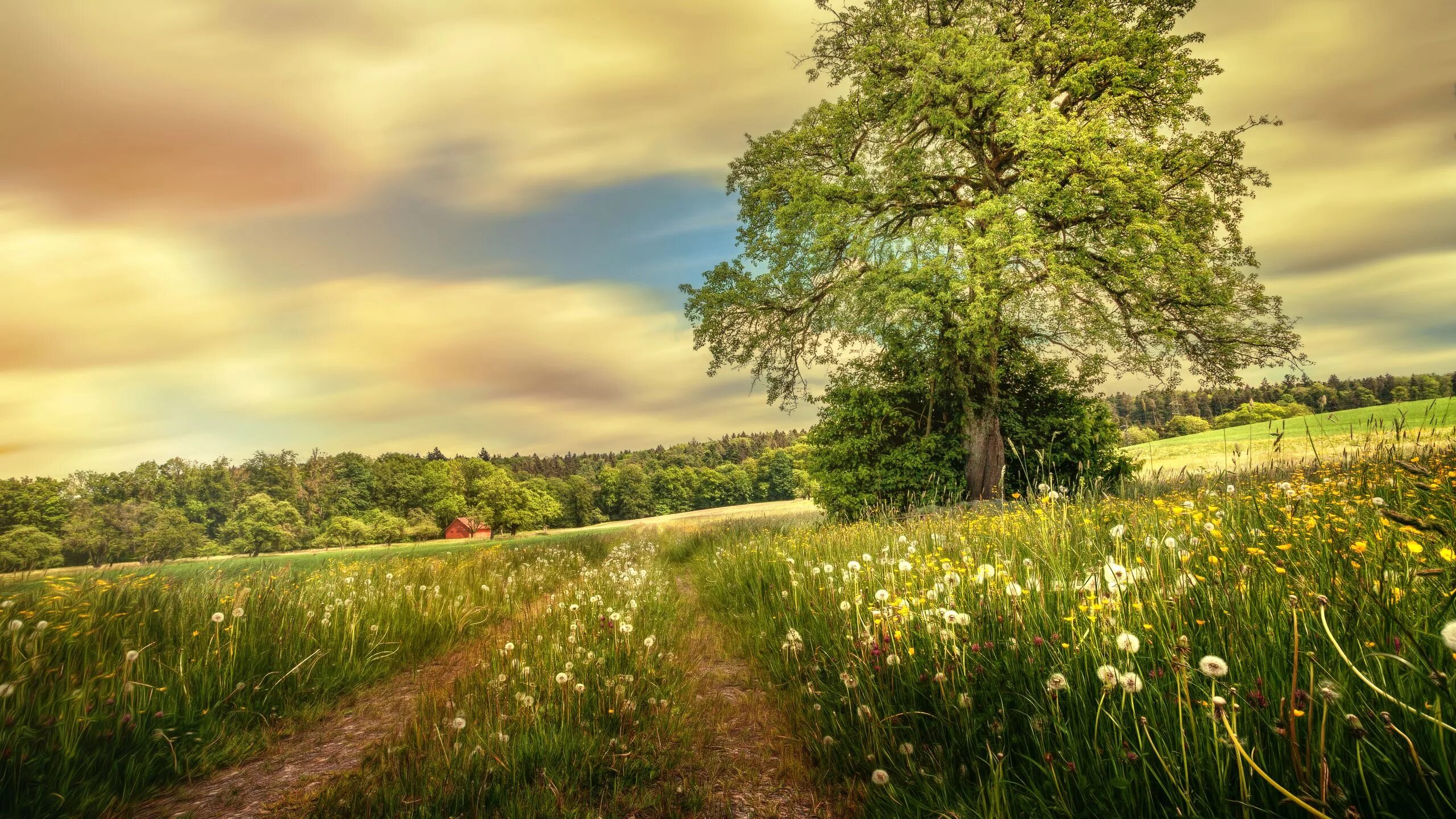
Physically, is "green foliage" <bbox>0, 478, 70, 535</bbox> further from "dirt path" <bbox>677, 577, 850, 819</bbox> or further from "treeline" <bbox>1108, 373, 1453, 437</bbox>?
"treeline" <bbox>1108, 373, 1453, 437</bbox>

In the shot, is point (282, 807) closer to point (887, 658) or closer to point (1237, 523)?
point (887, 658)

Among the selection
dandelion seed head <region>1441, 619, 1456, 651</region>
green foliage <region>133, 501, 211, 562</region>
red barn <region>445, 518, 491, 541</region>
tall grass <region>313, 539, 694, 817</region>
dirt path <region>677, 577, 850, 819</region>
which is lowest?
red barn <region>445, 518, 491, 541</region>

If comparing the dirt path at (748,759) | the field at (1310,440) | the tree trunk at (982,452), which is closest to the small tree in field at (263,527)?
the tree trunk at (982,452)

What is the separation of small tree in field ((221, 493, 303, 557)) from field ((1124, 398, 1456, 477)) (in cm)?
10415

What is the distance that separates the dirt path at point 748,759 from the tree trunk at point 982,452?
1247cm

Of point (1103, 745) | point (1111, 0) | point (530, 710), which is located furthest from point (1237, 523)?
point (1111, 0)

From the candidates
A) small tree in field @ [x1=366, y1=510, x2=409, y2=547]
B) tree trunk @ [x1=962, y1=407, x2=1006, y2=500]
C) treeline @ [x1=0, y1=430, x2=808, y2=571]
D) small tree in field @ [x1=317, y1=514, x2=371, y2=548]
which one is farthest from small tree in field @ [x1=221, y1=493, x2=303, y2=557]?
tree trunk @ [x1=962, y1=407, x2=1006, y2=500]

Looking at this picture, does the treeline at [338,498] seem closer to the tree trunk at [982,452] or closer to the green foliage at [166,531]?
the green foliage at [166,531]

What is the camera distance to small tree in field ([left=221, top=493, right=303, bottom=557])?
8075 cm

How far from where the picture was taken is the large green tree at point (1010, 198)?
41.4ft

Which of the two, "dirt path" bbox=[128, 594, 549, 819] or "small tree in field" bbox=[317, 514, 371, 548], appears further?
"small tree in field" bbox=[317, 514, 371, 548]

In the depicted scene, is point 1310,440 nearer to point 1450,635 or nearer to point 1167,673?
point 1167,673

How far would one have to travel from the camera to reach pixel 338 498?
318ft

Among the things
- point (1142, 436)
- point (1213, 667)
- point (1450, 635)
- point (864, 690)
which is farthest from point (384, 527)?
point (1142, 436)
